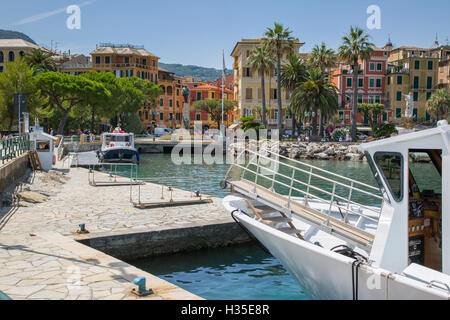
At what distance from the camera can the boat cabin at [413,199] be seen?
22.9ft

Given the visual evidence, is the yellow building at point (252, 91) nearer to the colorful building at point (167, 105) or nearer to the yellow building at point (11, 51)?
the colorful building at point (167, 105)

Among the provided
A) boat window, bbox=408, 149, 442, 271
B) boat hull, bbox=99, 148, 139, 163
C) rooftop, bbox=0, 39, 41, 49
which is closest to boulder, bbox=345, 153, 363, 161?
boat hull, bbox=99, 148, 139, 163

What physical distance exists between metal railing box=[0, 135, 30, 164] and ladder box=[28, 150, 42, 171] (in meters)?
0.42

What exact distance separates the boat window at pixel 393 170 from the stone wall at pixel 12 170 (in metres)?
12.7

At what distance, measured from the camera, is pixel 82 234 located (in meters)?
11.0

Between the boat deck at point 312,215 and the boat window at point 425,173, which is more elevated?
the boat window at point 425,173

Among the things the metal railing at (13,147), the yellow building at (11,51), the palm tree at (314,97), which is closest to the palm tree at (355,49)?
the palm tree at (314,97)

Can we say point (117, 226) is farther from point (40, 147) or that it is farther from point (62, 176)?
point (40, 147)

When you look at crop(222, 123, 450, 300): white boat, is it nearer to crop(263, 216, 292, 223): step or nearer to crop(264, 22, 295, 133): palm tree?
crop(263, 216, 292, 223): step

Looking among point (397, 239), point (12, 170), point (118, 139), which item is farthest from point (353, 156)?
point (397, 239)

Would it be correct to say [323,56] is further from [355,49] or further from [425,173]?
[425,173]

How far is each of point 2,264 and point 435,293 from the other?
689 centimetres

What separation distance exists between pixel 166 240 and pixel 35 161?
48.7 feet
